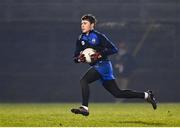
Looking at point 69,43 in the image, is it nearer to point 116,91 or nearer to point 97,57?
point 116,91

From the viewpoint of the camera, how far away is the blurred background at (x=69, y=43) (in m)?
24.2

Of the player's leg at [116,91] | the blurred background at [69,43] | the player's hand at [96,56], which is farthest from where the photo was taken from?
the blurred background at [69,43]

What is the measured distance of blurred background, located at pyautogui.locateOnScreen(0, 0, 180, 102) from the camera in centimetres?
2417

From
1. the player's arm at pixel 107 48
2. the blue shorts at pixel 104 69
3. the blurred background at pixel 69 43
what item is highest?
the player's arm at pixel 107 48

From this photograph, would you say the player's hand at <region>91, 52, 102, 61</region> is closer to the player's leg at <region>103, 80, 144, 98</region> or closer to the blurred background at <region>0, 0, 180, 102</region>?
the player's leg at <region>103, 80, 144, 98</region>

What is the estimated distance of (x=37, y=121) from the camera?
12.0m

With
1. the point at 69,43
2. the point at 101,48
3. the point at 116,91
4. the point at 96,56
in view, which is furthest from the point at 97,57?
the point at 69,43

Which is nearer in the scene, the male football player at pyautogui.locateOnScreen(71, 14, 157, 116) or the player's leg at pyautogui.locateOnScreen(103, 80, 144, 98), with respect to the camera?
the male football player at pyautogui.locateOnScreen(71, 14, 157, 116)

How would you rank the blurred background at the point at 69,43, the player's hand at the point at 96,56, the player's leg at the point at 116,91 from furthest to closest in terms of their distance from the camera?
the blurred background at the point at 69,43 → the player's leg at the point at 116,91 → the player's hand at the point at 96,56

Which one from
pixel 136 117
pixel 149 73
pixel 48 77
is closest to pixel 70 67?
pixel 48 77

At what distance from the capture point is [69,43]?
973 inches

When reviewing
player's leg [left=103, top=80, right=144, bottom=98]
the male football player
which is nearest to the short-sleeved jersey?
the male football player

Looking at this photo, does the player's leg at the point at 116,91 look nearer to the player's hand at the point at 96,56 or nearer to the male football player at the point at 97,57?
the male football player at the point at 97,57

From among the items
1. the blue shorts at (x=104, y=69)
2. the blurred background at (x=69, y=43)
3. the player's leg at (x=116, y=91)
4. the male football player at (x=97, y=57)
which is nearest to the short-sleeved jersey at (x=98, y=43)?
the male football player at (x=97, y=57)
